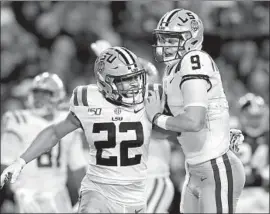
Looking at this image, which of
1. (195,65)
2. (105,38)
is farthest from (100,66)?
(105,38)

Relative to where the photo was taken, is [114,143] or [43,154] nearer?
[114,143]

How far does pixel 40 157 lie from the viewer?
584 cm

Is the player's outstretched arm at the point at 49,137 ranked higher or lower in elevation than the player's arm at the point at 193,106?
lower

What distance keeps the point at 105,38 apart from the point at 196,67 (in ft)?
14.5

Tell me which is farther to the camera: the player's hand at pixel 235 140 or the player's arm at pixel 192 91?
the player's hand at pixel 235 140

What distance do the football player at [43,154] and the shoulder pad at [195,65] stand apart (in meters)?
2.57

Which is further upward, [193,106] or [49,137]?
[193,106]

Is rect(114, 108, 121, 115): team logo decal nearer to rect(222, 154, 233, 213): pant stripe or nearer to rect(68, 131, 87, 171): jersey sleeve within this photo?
rect(222, 154, 233, 213): pant stripe

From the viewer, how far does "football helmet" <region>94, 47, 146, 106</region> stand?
362 centimetres

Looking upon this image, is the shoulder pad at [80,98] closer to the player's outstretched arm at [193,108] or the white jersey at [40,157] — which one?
the player's outstretched arm at [193,108]

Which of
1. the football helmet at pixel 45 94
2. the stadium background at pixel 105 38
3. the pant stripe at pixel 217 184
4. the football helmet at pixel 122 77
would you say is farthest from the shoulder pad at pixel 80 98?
the stadium background at pixel 105 38

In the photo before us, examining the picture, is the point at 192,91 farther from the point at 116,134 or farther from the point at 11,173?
the point at 11,173

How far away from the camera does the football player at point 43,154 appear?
577 centimetres

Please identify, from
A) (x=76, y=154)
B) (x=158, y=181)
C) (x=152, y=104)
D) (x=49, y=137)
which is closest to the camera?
(x=152, y=104)
